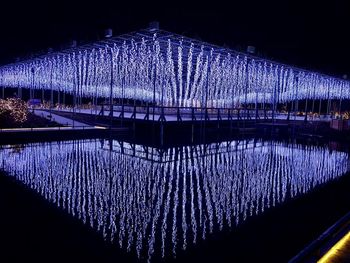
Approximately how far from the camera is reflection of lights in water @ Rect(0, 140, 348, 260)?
475cm

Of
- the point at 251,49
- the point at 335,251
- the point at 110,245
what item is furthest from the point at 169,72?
the point at 335,251

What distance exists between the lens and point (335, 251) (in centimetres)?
350

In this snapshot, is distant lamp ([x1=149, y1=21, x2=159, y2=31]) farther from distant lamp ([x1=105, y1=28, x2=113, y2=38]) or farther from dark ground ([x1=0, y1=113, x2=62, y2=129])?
dark ground ([x1=0, y1=113, x2=62, y2=129])

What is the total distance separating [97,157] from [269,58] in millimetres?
16245

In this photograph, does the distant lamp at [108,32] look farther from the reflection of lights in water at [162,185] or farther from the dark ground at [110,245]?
the dark ground at [110,245]

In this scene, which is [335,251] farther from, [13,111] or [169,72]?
[169,72]

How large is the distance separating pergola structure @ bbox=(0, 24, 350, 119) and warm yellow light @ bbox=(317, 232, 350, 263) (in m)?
11.9

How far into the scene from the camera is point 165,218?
5.14 m

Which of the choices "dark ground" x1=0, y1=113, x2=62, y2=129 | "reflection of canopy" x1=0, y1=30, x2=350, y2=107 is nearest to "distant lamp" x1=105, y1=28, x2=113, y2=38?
"reflection of canopy" x1=0, y1=30, x2=350, y2=107

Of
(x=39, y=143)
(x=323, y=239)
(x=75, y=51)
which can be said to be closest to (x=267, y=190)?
(x=323, y=239)

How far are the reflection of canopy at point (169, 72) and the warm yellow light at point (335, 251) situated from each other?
1297cm

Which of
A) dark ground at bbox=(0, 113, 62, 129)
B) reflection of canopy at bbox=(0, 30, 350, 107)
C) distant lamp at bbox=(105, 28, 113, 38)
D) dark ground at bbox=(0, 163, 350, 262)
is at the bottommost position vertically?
dark ground at bbox=(0, 163, 350, 262)

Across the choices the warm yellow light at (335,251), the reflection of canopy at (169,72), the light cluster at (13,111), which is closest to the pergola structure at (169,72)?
the reflection of canopy at (169,72)

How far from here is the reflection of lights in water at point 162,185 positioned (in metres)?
Result: 4.75
